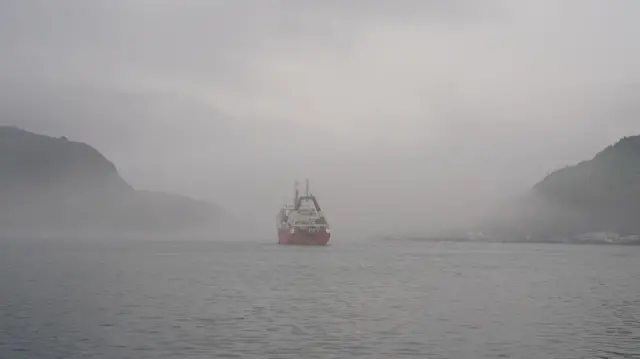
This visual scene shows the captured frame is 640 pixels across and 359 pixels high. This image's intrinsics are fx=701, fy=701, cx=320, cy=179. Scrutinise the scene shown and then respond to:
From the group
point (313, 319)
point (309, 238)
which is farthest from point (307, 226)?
point (313, 319)

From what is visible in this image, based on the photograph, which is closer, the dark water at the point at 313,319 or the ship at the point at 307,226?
the dark water at the point at 313,319

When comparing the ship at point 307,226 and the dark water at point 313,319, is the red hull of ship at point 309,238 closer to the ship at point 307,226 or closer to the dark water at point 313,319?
the ship at point 307,226

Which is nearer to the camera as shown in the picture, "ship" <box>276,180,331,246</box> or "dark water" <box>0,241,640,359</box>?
"dark water" <box>0,241,640,359</box>

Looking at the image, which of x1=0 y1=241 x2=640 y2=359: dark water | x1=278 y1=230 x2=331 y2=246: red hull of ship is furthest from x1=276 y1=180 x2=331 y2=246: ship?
x1=0 y1=241 x2=640 y2=359: dark water

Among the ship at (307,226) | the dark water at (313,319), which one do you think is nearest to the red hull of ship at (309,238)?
the ship at (307,226)

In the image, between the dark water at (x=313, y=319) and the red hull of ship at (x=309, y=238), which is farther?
the red hull of ship at (x=309, y=238)

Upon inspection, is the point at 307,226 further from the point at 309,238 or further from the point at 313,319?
the point at 313,319

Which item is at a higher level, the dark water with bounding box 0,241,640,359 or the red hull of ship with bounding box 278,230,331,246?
the red hull of ship with bounding box 278,230,331,246

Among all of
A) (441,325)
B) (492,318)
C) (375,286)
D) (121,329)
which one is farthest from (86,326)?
(375,286)

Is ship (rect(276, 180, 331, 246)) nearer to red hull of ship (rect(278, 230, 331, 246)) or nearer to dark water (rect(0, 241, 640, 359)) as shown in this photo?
red hull of ship (rect(278, 230, 331, 246))

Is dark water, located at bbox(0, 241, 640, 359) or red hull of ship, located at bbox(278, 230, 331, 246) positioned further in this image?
red hull of ship, located at bbox(278, 230, 331, 246)

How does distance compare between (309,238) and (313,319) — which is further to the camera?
(309,238)

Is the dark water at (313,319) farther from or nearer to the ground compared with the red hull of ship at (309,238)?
nearer to the ground

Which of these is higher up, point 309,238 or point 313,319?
point 309,238
